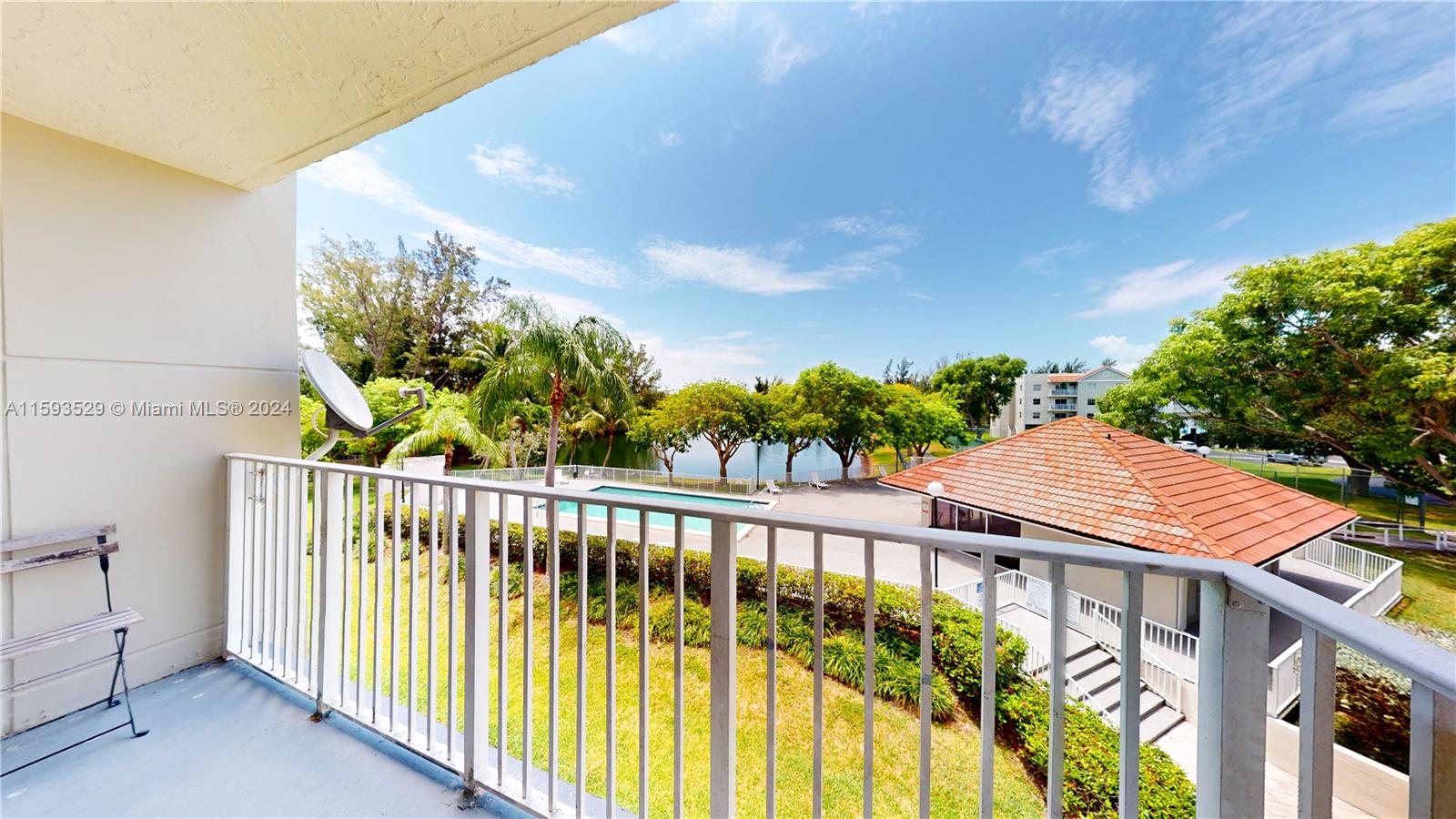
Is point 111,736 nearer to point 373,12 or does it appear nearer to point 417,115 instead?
point 417,115

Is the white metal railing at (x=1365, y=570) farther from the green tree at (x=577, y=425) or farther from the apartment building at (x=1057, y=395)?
the green tree at (x=577, y=425)

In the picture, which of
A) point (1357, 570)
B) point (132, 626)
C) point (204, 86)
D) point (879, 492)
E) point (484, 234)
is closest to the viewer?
point (204, 86)

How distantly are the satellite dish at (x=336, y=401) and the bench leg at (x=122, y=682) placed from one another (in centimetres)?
84

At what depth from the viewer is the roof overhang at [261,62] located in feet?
4.11

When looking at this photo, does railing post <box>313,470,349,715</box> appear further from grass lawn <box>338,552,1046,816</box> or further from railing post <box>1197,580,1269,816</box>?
railing post <box>1197,580,1269,816</box>

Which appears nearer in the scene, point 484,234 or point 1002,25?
point 1002,25

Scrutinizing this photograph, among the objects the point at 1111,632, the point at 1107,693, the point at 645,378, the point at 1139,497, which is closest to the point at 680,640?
the point at 1107,693

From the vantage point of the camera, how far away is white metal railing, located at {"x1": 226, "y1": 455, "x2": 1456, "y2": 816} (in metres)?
0.59

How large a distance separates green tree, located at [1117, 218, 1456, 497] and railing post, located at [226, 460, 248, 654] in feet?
40.7

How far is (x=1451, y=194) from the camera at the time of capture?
841 cm

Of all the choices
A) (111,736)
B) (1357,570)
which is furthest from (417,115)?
(1357,570)

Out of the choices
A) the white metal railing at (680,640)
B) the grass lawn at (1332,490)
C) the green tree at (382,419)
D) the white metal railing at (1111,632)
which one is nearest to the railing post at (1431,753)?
the white metal railing at (680,640)

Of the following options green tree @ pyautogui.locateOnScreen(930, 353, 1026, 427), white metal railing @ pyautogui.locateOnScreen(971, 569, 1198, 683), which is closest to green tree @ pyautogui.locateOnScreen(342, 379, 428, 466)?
white metal railing @ pyautogui.locateOnScreen(971, 569, 1198, 683)

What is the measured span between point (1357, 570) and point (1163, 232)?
11.1 meters
